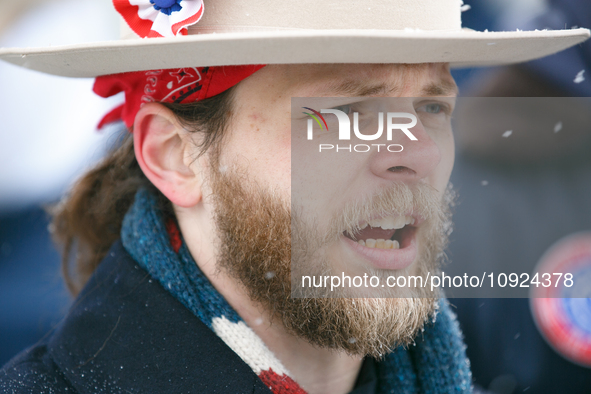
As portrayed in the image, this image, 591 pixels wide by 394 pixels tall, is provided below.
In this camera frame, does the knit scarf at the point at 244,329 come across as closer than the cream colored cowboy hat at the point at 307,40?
No

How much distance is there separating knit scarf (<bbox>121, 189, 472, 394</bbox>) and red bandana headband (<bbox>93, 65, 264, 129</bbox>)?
1.04ft

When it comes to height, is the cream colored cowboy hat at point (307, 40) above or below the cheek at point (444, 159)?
above

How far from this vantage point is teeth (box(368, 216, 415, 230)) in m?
1.42

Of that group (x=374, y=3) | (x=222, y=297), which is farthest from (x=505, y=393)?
(x=374, y=3)

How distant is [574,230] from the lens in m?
2.64

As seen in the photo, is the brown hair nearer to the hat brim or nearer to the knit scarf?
the knit scarf

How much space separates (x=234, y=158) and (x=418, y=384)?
1.00 metres

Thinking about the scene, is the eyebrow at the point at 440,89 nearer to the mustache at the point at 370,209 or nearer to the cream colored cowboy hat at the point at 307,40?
the cream colored cowboy hat at the point at 307,40

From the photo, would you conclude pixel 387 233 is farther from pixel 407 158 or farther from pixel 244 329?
pixel 244 329

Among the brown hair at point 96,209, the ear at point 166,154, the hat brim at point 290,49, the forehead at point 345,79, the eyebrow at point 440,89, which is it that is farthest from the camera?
the brown hair at point 96,209

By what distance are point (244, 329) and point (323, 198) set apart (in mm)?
435

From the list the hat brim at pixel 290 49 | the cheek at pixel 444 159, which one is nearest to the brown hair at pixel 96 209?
the hat brim at pixel 290 49

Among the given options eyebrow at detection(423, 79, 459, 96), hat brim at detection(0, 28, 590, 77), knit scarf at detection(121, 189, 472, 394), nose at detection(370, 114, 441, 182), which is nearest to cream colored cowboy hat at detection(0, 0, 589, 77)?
hat brim at detection(0, 28, 590, 77)

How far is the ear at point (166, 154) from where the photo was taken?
1523 mm
